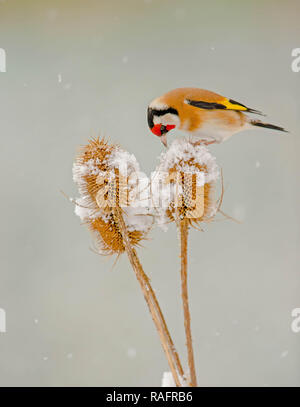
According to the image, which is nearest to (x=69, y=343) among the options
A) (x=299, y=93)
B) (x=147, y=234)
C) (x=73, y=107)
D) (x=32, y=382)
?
(x=32, y=382)

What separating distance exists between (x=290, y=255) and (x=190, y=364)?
0.39 metres

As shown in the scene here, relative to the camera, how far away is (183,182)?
1.79ft

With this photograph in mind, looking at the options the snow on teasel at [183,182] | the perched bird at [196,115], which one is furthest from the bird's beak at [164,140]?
the snow on teasel at [183,182]

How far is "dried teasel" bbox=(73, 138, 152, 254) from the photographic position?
542 mm

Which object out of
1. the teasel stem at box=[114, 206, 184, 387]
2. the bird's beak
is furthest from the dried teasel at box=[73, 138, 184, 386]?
the bird's beak

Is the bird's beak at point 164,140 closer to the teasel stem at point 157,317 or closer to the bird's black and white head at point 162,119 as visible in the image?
the bird's black and white head at point 162,119

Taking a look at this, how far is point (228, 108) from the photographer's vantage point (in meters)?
0.69

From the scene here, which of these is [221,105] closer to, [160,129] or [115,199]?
[160,129]

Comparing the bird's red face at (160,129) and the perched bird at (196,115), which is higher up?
the perched bird at (196,115)

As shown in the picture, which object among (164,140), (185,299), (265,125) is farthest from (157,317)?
(265,125)

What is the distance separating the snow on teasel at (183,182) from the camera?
543 mm

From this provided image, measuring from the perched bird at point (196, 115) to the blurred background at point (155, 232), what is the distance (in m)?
0.10

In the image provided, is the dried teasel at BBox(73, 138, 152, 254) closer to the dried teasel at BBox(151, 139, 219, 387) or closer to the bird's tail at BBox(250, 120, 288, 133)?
the dried teasel at BBox(151, 139, 219, 387)
